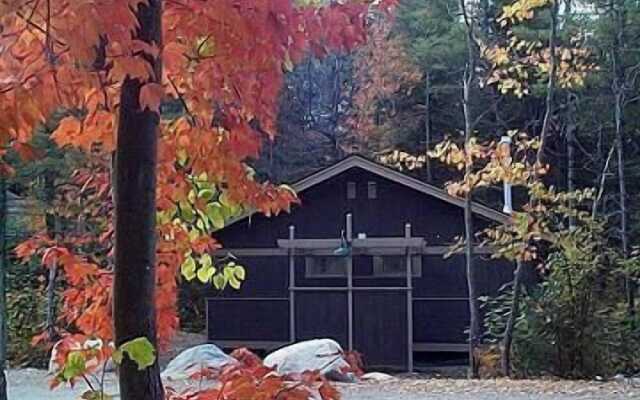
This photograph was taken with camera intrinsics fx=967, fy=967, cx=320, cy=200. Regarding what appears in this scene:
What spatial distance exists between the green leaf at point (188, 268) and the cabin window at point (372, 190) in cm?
1135

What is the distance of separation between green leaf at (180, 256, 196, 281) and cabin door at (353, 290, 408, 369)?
9.95 meters

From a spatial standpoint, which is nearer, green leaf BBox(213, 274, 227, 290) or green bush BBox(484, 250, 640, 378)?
green leaf BBox(213, 274, 227, 290)

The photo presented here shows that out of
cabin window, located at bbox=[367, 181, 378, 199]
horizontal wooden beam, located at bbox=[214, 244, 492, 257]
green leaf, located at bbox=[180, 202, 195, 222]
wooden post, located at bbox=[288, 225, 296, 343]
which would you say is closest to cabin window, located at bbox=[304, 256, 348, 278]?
horizontal wooden beam, located at bbox=[214, 244, 492, 257]

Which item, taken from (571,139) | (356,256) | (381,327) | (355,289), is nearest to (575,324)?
(381,327)

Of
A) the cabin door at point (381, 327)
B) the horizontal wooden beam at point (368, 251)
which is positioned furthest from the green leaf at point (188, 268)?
the horizontal wooden beam at point (368, 251)

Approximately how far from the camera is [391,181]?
1347 cm

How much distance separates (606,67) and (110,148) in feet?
44.8

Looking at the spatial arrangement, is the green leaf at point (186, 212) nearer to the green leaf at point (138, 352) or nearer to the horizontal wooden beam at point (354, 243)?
the green leaf at point (138, 352)

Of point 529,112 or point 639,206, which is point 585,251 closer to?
point 639,206

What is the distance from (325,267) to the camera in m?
13.1

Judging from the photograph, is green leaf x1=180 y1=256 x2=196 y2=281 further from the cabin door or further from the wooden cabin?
the wooden cabin

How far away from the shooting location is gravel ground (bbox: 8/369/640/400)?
686 cm

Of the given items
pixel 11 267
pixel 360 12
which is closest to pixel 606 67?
pixel 11 267

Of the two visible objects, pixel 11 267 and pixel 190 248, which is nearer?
pixel 190 248
